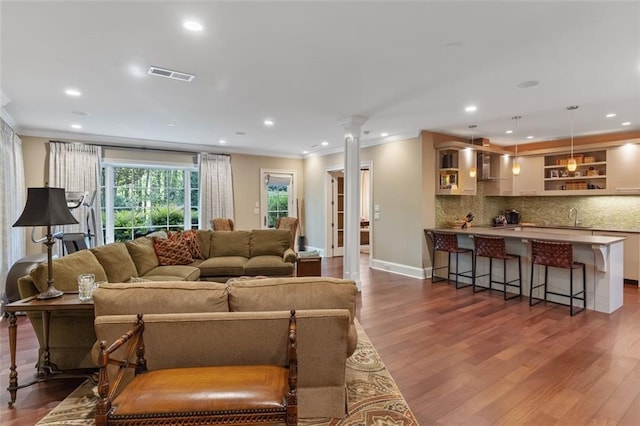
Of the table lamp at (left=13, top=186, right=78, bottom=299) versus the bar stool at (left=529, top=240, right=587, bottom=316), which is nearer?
the table lamp at (left=13, top=186, right=78, bottom=299)

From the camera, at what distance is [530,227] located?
7340 millimetres

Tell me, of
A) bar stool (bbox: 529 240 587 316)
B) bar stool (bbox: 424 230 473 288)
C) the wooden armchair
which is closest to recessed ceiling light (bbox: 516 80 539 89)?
bar stool (bbox: 529 240 587 316)

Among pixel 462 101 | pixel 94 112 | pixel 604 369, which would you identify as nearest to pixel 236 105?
pixel 94 112

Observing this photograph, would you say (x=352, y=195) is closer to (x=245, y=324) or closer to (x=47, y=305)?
Result: (x=245, y=324)

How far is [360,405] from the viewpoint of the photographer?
7.77ft

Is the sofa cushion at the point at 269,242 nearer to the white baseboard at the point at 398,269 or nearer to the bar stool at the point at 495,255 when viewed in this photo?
the white baseboard at the point at 398,269

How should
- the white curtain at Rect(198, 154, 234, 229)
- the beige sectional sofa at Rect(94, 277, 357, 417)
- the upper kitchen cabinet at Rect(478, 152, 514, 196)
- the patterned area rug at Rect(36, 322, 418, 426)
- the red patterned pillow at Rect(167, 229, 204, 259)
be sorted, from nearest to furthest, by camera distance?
1. the beige sectional sofa at Rect(94, 277, 357, 417)
2. the patterned area rug at Rect(36, 322, 418, 426)
3. the red patterned pillow at Rect(167, 229, 204, 259)
4. the upper kitchen cabinet at Rect(478, 152, 514, 196)
5. the white curtain at Rect(198, 154, 234, 229)

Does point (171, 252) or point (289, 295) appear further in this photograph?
point (171, 252)

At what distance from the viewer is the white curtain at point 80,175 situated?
599 centimetres

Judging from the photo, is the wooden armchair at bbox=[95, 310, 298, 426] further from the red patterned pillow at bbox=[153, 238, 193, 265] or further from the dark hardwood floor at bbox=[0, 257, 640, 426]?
the red patterned pillow at bbox=[153, 238, 193, 265]

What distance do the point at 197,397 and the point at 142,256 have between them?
11.0 feet

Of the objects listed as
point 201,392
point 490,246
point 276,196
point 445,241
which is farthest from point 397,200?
point 201,392

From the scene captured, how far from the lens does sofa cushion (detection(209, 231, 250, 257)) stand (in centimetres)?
→ 551

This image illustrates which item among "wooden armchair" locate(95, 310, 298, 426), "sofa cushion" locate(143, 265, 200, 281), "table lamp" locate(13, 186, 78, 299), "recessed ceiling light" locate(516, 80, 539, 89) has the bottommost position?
"wooden armchair" locate(95, 310, 298, 426)
